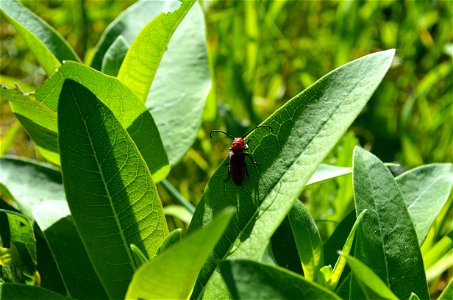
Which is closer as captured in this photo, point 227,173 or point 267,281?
point 267,281

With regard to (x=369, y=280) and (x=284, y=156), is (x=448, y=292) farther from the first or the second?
(x=284, y=156)

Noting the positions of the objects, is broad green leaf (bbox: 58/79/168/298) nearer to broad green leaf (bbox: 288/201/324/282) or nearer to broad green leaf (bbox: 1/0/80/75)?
→ broad green leaf (bbox: 288/201/324/282)

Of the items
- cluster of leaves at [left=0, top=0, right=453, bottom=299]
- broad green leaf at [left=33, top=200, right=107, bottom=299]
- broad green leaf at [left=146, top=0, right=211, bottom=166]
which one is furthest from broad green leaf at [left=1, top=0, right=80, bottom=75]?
broad green leaf at [left=33, top=200, right=107, bottom=299]

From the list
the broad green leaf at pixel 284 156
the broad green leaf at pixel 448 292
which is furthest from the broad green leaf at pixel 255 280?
the broad green leaf at pixel 448 292

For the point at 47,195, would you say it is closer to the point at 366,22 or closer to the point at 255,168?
the point at 255,168

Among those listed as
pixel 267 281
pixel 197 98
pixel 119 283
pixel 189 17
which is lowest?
pixel 119 283

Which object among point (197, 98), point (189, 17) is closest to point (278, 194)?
point (197, 98)
